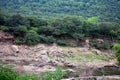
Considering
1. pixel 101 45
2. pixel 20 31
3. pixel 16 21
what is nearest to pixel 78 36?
pixel 101 45

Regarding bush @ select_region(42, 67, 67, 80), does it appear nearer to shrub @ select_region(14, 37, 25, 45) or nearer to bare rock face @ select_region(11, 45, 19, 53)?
bare rock face @ select_region(11, 45, 19, 53)

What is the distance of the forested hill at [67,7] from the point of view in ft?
165

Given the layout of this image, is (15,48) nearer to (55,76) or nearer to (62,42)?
(62,42)

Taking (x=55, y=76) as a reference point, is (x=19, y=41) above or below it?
below

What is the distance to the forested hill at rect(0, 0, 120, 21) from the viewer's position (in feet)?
165

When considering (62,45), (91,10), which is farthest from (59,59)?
(91,10)

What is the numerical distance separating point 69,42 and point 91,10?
1868cm

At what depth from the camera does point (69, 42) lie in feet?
121

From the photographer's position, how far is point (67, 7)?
5422cm

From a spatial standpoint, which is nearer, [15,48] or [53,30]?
[15,48]

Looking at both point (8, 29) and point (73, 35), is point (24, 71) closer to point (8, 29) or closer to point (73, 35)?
point (8, 29)

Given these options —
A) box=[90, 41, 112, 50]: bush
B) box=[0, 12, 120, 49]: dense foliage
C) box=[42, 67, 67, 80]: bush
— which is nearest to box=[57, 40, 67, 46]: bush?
box=[0, 12, 120, 49]: dense foliage

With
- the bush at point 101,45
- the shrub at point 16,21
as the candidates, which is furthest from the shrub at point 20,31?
the bush at point 101,45

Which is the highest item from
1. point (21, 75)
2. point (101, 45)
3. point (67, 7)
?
point (21, 75)
